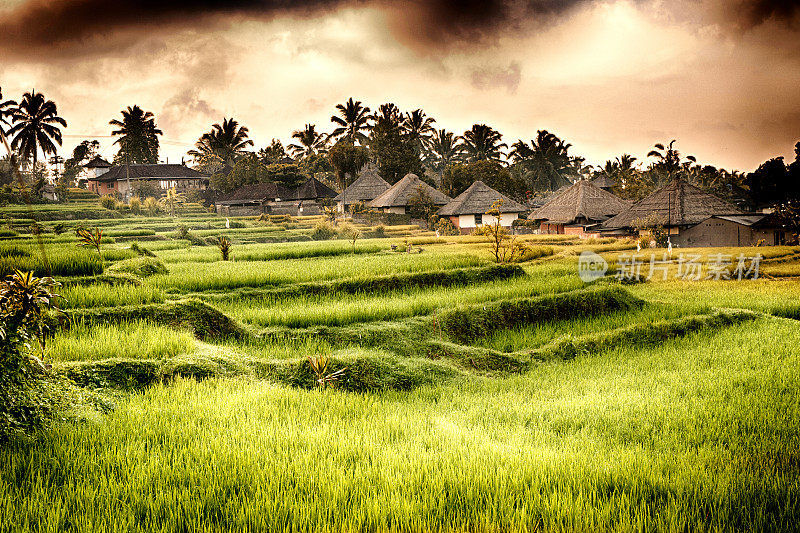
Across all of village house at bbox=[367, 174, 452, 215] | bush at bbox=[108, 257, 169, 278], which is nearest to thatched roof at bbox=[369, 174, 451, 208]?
village house at bbox=[367, 174, 452, 215]

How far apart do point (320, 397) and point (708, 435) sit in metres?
3.18

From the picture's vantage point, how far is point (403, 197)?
2761 cm

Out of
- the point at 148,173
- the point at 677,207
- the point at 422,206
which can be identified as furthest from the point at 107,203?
the point at 677,207

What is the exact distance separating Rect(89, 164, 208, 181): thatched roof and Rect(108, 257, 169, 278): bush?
1854 cm

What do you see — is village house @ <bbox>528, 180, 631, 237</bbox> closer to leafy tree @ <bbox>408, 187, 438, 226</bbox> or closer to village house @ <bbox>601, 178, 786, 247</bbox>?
village house @ <bbox>601, 178, 786, 247</bbox>

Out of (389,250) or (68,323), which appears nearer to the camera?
(68,323)

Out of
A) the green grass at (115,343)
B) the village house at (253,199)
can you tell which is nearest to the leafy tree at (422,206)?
the village house at (253,199)

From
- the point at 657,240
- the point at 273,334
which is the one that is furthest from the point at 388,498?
the point at 657,240

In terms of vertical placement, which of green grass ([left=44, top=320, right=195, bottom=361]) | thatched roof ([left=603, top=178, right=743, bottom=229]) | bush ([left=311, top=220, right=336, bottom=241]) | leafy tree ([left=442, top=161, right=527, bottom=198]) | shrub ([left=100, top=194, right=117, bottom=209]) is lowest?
green grass ([left=44, top=320, right=195, bottom=361])

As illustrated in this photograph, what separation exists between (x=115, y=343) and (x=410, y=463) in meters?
3.80

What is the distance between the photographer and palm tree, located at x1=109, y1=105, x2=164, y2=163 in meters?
16.8

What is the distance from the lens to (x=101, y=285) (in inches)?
289

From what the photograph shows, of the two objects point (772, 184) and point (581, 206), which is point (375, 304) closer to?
point (772, 184)

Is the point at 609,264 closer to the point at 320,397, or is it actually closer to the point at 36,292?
the point at 320,397
